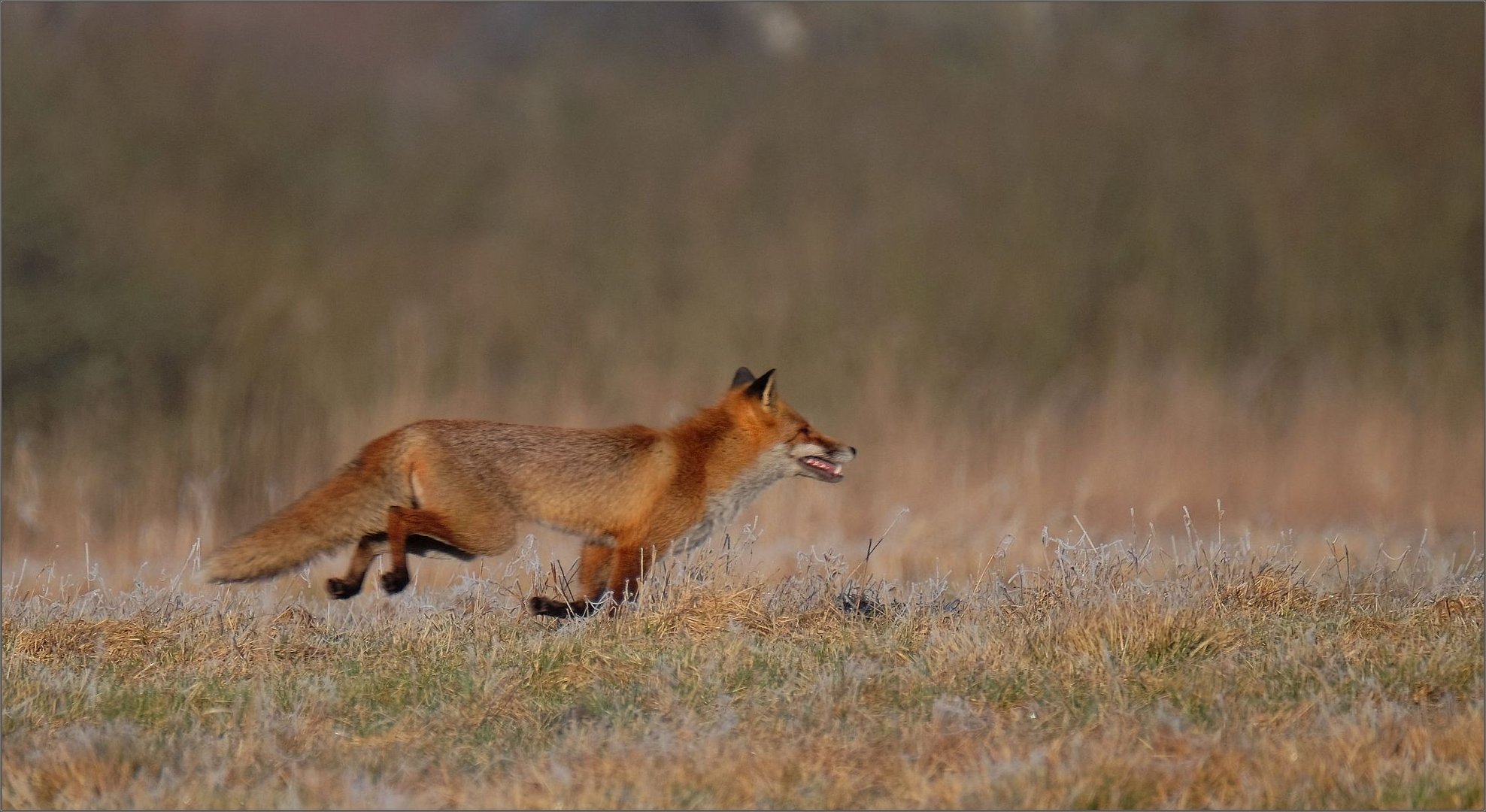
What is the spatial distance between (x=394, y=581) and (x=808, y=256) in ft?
34.0

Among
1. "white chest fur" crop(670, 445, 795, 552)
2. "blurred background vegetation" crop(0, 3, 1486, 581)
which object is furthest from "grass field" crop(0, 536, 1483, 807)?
"blurred background vegetation" crop(0, 3, 1486, 581)

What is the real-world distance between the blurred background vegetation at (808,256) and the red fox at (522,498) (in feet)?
12.3

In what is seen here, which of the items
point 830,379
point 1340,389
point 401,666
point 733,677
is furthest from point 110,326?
point 1340,389

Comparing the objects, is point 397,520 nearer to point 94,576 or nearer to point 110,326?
point 94,576

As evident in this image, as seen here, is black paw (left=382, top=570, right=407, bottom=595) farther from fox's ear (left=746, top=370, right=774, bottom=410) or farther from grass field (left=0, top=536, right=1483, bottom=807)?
fox's ear (left=746, top=370, right=774, bottom=410)

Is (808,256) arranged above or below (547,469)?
above

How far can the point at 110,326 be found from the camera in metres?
13.7

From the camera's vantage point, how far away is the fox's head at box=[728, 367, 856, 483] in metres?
7.93

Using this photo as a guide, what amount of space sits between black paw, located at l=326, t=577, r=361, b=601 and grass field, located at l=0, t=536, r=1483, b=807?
0.13m

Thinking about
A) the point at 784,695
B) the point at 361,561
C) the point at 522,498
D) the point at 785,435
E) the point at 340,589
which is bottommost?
the point at 784,695

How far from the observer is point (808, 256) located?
16.4 meters

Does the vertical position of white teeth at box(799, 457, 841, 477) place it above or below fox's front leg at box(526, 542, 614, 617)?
above

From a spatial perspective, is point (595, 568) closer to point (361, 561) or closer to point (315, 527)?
point (361, 561)

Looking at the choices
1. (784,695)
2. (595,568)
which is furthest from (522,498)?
(784,695)
